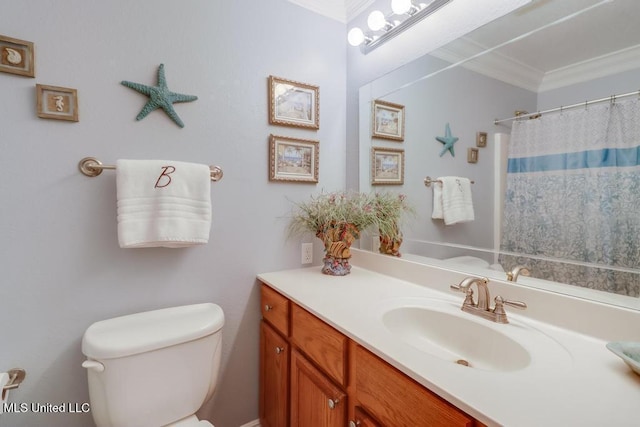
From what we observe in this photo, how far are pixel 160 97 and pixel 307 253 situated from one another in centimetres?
101

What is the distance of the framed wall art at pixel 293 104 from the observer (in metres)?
1.53

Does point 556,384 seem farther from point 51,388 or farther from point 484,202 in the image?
point 51,388

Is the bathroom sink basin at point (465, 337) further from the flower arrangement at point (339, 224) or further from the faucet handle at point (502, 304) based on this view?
the flower arrangement at point (339, 224)

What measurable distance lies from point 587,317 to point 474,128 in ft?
2.43

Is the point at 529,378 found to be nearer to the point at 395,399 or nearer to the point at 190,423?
the point at 395,399

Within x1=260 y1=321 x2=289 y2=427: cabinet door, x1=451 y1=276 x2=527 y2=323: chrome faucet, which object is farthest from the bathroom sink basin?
x1=260 y1=321 x2=289 y2=427: cabinet door

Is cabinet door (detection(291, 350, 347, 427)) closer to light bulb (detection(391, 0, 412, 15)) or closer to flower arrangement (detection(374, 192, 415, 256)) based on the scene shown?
flower arrangement (detection(374, 192, 415, 256))

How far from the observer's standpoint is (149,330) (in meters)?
1.13

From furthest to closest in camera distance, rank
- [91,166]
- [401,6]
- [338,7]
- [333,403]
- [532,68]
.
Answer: [338,7]
[401,6]
[91,166]
[532,68]
[333,403]

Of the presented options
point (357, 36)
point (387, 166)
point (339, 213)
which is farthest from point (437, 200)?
point (357, 36)

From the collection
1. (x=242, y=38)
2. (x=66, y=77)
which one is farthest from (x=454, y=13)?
(x=66, y=77)

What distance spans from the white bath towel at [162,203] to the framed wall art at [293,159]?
38 centimetres

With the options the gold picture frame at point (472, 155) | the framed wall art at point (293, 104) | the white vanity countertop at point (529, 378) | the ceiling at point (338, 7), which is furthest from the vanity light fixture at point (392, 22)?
the white vanity countertop at point (529, 378)

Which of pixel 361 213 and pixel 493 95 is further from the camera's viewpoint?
pixel 361 213
